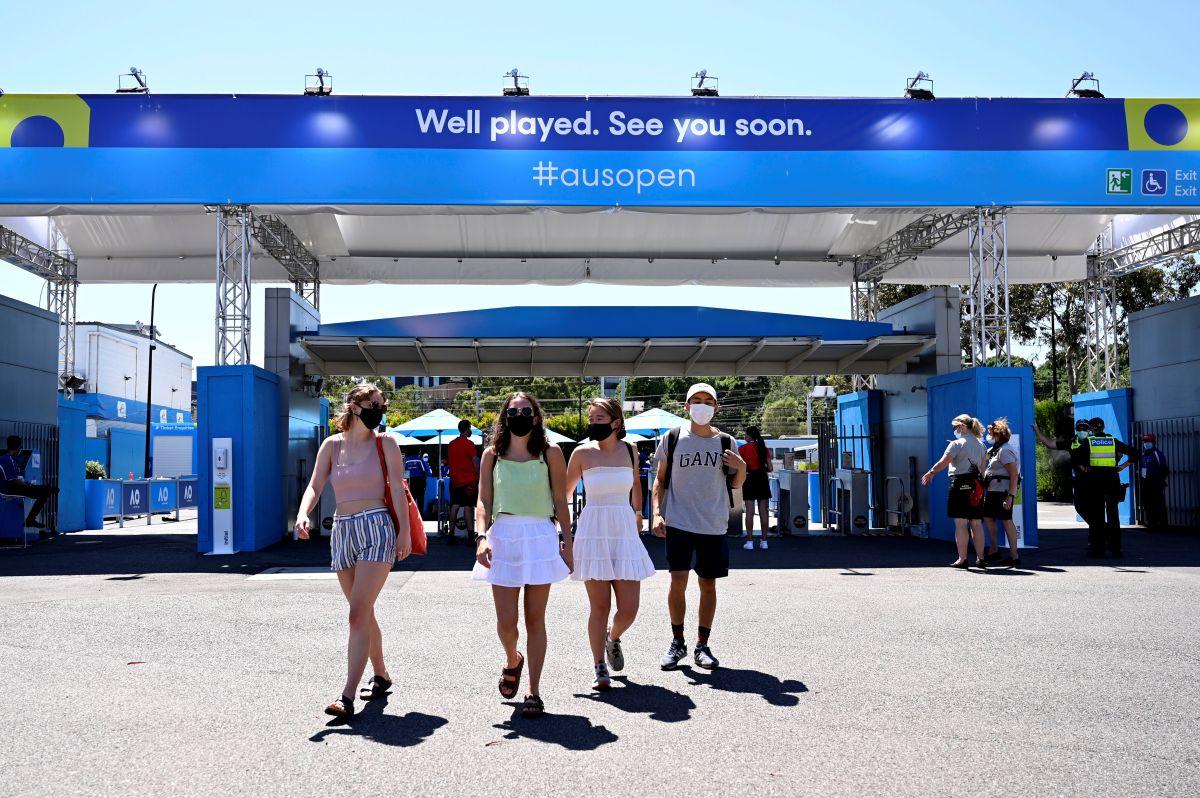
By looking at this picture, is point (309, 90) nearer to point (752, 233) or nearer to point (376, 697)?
point (752, 233)

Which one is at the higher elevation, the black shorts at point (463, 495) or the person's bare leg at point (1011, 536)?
the black shorts at point (463, 495)

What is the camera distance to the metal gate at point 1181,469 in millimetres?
18203

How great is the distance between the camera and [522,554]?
5.42m

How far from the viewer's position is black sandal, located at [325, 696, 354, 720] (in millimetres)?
5098

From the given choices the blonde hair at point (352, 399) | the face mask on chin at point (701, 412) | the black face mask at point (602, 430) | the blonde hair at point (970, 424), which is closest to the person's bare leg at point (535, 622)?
the black face mask at point (602, 430)

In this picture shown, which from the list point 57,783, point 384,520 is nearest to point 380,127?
point 384,520

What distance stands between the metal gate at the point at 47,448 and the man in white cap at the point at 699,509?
14.5 metres

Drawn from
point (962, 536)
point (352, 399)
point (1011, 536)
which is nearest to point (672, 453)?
point (352, 399)

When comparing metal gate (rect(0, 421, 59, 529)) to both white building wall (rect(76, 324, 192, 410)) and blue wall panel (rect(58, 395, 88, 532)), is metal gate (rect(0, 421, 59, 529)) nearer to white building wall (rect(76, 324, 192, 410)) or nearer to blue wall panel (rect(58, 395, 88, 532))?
blue wall panel (rect(58, 395, 88, 532))

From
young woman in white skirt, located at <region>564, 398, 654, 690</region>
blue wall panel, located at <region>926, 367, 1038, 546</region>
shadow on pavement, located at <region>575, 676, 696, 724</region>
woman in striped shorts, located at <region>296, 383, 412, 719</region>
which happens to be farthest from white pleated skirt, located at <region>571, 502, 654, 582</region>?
blue wall panel, located at <region>926, 367, 1038, 546</region>

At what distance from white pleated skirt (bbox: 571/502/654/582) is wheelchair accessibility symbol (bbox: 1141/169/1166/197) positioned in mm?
13023

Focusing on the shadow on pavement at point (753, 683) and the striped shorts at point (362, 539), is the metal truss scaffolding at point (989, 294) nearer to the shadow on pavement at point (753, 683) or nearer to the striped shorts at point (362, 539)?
the shadow on pavement at point (753, 683)

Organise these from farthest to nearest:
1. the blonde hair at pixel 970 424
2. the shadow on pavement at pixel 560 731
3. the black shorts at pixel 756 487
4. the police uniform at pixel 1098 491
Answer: the black shorts at pixel 756 487 < the police uniform at pixel 1098 491 < the blonde hair at pixel 970 424 < the shadow on pavement at pixel 560 731

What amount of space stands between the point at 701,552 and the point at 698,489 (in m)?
0.39
